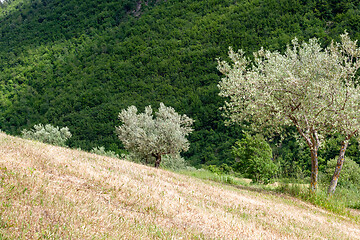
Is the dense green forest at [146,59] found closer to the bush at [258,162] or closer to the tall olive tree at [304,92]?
the bush at [258,162]

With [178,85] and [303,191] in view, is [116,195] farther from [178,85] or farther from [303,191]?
[178,85]

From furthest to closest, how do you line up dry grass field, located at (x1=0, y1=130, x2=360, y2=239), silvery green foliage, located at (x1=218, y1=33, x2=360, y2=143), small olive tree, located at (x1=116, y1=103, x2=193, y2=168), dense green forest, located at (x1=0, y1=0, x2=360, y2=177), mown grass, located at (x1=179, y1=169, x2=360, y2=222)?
1. dense green forest, located at (x1=0, y1=0, x2=360, y2=177)
2. small olive tree, located at (x1=116, y1=103, x2=193, y2=168)
3. silvery green foliage, located at (x1=218, y1=33, x2=360, y2=143)
4. mown grass, located at (x1=179, y1=169, x2=360, y2=222)
5. dry grass field, located at (x1=0, y1=130, x2=360, y2=239)

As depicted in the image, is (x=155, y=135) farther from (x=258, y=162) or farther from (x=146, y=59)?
(x=146, y=59)

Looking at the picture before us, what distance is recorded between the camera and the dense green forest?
9250cm

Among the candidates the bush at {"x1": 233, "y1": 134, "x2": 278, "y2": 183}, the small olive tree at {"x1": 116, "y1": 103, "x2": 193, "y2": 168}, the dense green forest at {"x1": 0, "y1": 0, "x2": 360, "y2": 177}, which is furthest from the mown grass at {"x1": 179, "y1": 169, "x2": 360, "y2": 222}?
the dense green forest at {"x1": 0, "y1": 0, "x2": 360, "y2": 177}

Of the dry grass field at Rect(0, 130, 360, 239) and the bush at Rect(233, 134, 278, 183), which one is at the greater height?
the dry grass field at Rect(0, 130, 360, 239)

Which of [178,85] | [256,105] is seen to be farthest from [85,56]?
[256,105]

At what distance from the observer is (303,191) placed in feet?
47.9

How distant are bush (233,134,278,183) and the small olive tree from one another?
6.63m

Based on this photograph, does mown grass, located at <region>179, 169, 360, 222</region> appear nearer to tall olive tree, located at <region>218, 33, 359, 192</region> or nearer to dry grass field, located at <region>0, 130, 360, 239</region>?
tall olive tree, located at <region>218, 33, 359, 192</region>

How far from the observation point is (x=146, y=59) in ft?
469

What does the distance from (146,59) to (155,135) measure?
399ft

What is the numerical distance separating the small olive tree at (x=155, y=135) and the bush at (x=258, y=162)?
6635 millimetres

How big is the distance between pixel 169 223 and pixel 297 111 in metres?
11.4
